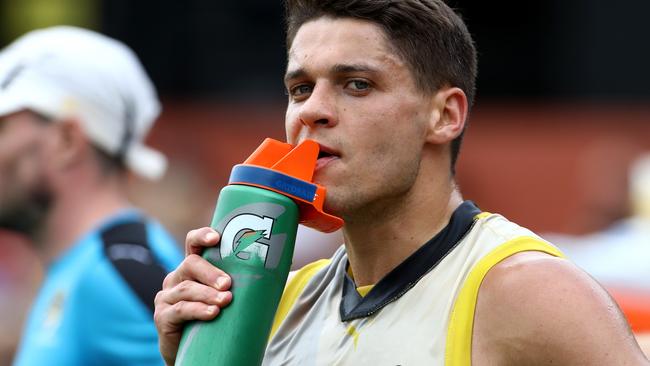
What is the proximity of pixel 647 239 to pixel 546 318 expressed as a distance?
18.6 feet

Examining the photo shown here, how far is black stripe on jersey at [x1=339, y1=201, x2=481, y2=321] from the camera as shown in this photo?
298 cm

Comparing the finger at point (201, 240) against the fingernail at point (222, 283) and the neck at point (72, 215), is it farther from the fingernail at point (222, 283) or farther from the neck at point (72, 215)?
the neck at point (72, 215)

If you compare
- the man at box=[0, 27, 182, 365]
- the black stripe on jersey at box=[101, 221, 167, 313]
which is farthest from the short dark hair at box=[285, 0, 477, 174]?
the man at box=[0, 27, 182, 365]

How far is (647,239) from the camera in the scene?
8.07 metres

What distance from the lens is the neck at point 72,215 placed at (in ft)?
15.1

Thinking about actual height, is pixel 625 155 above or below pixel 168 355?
below

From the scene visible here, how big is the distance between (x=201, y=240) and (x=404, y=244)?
0.54m

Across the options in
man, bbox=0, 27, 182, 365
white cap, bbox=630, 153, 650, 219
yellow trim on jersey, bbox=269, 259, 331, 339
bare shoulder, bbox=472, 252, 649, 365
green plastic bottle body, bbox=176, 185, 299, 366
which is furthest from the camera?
white cap, bbox=630, 153, 650, 219

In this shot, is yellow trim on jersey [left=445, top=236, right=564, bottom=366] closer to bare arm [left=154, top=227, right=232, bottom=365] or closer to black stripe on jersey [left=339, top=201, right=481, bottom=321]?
black stripe on jersey [left=339, top=201, right=481, bottom=321]

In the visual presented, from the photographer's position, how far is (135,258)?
4234mm

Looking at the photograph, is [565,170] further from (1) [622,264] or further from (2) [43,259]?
(2) [43,259]

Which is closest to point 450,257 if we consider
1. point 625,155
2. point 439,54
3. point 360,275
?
point 360,275

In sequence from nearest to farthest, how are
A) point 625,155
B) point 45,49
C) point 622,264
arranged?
1. point 45,49
2. point 622,264
3. point 625,155

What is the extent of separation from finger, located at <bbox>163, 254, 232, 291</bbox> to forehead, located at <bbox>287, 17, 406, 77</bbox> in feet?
1.80
